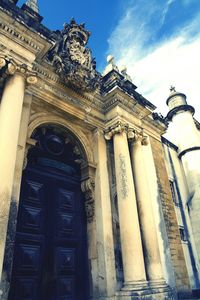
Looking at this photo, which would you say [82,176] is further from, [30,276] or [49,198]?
[30,276]

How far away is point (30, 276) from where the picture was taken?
16.7ft

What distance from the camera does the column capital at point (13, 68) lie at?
5.15m

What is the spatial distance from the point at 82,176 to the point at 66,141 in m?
1.21

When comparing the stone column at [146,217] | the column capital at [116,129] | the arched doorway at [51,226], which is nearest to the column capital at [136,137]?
the stone column at [146,217]

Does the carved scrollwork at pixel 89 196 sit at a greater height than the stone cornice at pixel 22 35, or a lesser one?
lesser

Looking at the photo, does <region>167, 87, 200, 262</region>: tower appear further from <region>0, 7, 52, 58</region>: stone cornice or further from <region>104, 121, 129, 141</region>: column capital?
<region>0, 7, 52, 58</region>: stone cornice

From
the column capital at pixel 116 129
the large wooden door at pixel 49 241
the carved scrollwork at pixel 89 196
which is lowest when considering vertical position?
the large wooden door at pixel 49 241

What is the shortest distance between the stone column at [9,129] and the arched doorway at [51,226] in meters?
1.43

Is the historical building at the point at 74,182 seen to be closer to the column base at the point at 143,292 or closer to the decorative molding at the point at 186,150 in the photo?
the column base at the point at 143,292

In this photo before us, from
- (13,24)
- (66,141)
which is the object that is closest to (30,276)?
(66,141)

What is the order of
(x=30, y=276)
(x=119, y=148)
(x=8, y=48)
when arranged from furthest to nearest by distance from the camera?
1. (x=119, y=148)
2. (x=8, y=48)
3. (x=30, y=276)

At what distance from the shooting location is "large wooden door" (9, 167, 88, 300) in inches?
201

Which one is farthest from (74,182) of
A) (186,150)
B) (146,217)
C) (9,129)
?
(186,150)

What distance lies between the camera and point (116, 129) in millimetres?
7633
